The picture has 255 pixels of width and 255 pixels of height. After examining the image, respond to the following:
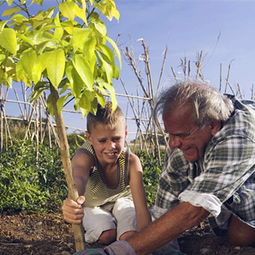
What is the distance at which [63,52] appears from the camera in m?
1.29

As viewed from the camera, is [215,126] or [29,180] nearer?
[215,126]

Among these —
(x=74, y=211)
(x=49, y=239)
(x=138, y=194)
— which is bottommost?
(x=49, y=239)

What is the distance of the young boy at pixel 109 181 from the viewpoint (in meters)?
2.51

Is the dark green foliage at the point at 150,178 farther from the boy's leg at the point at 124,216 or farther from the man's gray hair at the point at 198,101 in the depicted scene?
the man's gray hair at the point at 198,101

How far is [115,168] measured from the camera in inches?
109

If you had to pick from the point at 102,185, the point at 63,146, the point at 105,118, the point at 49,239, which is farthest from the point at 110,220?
the point at 63,146

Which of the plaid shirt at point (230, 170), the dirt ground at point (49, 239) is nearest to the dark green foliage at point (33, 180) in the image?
the dirt ground at point (49, 239)

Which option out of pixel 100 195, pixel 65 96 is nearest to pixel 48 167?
pixel 100 195

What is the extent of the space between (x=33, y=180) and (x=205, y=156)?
2245 millimetres

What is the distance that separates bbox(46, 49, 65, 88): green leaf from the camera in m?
1.26

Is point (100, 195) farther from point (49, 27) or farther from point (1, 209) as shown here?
point (49, 27)

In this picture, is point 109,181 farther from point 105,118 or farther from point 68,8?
point 68,8

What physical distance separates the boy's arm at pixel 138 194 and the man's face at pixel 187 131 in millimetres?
568

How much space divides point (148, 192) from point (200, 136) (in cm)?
164
